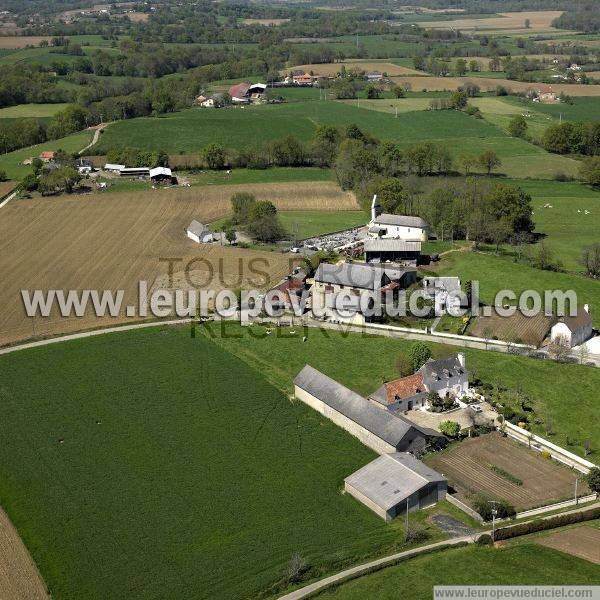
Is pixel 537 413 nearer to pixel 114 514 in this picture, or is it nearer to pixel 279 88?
pixel 114 514

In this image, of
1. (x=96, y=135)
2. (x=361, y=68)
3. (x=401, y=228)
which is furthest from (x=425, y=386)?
(x=361, y=68)

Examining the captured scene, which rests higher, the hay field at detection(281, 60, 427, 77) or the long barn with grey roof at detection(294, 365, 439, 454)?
the long barn with grey roof at detection(294, 365, 439, 454)

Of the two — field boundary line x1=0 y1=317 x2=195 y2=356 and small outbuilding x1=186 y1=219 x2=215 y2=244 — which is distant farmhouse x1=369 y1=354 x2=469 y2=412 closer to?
field boundary line x1=0 y1=317 x2=195 y2=356

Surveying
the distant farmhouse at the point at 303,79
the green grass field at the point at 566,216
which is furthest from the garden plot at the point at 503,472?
the distant farmhouse at the point at 303,79

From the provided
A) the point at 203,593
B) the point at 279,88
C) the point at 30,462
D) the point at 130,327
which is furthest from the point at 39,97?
the point at 203,593

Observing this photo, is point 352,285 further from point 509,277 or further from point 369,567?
point 369,567

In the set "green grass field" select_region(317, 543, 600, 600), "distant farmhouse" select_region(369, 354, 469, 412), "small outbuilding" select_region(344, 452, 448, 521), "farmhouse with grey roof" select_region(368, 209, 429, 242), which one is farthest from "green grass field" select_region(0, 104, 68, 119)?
"green grass field" select_region(317, 543, 600, 600)
